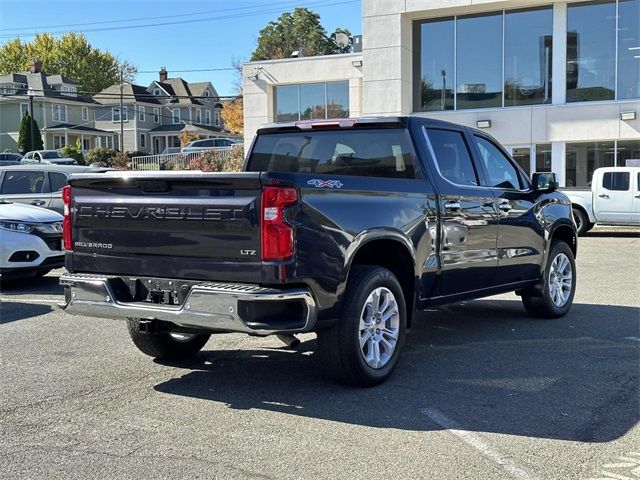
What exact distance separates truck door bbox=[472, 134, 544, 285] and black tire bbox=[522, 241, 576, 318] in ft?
0.68

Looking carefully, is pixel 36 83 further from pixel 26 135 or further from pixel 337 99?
pixel 337 99

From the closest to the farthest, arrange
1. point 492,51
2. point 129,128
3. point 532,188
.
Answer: point 532,188
point 492,51
point 129,128

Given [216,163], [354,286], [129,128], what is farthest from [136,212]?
[129,128]

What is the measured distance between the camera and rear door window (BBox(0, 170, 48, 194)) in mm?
12719

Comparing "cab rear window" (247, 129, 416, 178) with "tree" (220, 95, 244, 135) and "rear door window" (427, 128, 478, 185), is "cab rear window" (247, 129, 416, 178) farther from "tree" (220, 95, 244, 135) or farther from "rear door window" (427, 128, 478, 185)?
"tree" (220, 95, 244, 135)

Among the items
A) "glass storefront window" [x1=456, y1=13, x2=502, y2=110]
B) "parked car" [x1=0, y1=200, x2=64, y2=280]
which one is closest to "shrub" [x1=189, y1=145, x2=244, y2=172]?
"glass storefront window" [x1=456, y1=13, x2=502, y2=110]

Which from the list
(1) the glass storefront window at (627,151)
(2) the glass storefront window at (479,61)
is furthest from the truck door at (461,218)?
(2) the glass storefront window at (479,61)

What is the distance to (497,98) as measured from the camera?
78.7 ft

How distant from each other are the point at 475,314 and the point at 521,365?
2326 mm

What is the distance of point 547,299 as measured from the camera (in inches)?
303

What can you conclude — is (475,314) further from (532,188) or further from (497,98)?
(497,98)

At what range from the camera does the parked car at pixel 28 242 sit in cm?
975

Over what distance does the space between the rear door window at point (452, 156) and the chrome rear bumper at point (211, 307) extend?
2.26 metres

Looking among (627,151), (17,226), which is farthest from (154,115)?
(17,226)
